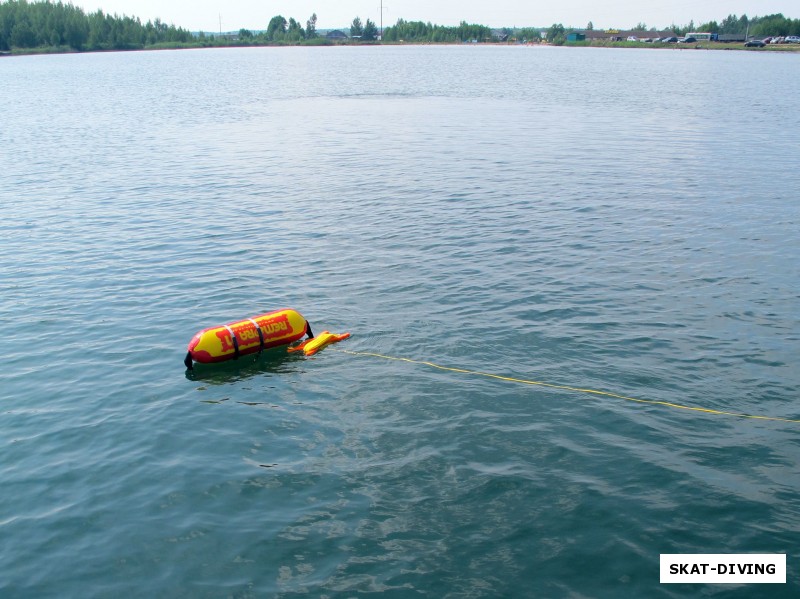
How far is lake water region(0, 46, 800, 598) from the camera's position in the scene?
1119 cm

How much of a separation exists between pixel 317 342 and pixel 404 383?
2993 mm

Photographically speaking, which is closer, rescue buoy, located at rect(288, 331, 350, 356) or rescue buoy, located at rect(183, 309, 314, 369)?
rescue buoy, located at rect(183, 309, 314, 369)

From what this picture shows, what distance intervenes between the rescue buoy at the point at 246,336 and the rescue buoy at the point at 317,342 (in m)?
0.25

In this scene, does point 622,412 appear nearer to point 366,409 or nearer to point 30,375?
point 366,409

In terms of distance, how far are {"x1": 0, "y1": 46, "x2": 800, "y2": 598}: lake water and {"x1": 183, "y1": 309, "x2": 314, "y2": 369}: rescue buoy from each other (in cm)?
40

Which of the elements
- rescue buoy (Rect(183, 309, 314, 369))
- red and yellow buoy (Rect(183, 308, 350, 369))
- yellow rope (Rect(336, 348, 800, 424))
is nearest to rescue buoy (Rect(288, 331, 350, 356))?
red and yellow buoy (Rect(183, 308, 350, 369))

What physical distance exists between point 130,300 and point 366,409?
32.7 feet

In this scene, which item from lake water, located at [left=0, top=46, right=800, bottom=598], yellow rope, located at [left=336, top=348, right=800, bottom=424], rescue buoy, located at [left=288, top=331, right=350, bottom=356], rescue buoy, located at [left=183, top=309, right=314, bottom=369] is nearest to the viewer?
lake water, located at [left=0, top=46, right=800, bottom=598]

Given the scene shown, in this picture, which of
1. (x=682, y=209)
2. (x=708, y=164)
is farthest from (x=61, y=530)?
(x=708, y=164)

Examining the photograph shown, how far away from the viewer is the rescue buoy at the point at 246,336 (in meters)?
17.4

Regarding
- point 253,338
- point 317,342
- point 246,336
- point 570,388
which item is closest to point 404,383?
point 317,342

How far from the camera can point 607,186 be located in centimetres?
3528

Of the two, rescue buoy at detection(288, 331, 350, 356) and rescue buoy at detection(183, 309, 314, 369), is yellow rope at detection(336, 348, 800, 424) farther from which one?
rescue buoy at detection(183, 309, 314, 369)

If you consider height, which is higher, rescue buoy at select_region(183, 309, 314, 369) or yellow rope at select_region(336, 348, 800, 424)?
rescue buoy at select_region(183, 309, 314, 369)
